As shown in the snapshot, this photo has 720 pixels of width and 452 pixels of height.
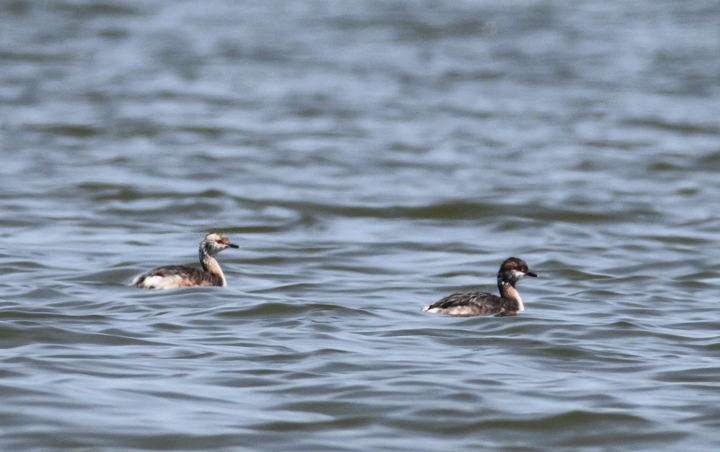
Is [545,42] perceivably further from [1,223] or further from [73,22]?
[1,223]

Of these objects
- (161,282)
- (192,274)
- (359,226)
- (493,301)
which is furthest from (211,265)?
(359,226)

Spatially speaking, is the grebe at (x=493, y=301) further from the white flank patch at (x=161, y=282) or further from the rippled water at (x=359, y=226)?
the white flank patch at (x=161, y=282)

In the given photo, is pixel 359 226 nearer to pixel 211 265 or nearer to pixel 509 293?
pixel 211 265

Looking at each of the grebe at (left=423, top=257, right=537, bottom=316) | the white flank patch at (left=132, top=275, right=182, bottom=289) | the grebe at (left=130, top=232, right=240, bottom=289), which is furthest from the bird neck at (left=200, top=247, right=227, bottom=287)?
the grebe at (left=423, top=257, right=537, bottom=316)

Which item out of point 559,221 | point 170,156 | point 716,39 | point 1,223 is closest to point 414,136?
point 170,156

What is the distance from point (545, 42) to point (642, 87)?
5152mm

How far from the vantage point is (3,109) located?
2333cm

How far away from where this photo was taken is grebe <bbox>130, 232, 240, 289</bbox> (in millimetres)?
11312

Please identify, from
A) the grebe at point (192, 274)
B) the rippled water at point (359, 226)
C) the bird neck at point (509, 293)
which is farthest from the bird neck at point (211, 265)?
the bird neck at point (509, 293)

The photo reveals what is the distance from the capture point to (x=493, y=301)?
10.8 m

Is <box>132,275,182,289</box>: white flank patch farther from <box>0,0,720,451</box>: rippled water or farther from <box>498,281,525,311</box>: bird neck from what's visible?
<box>498,281,525,311</box>: bird neck

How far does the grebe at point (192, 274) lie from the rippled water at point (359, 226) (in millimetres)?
188

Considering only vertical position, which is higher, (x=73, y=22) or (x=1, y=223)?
(x=73, y=22)

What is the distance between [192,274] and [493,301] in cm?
265
